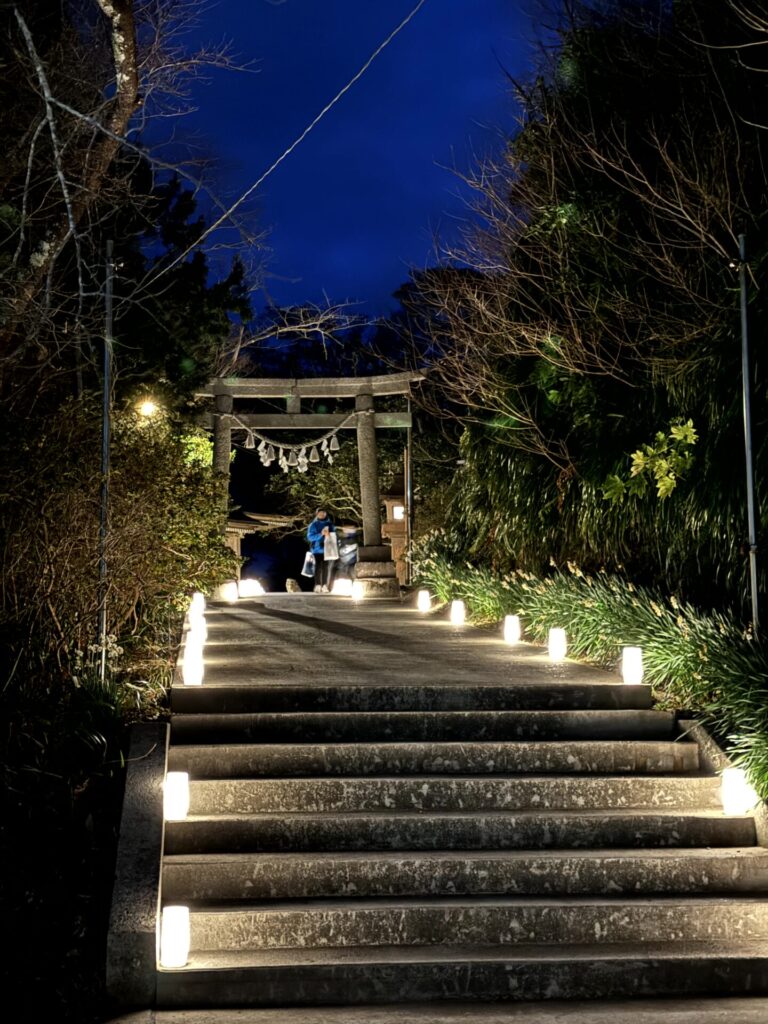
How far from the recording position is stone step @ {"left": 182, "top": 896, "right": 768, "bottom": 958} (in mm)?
4852

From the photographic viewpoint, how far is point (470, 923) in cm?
495

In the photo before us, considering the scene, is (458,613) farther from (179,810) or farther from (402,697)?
(179,810)

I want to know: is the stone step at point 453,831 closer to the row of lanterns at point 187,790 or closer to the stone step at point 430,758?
the row of lanterns at point 187,790

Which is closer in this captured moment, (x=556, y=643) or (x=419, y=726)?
(x=419, y=726)

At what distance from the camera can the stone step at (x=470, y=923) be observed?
4852mm

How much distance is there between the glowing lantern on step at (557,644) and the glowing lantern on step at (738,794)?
2.84 metres

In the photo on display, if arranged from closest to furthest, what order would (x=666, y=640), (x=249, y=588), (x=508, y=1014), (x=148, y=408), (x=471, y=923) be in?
(x=508, y=1014)
(x=471, y=923)
(x=666, y=640)
(x=148, y=408)
(x=249, y=588)

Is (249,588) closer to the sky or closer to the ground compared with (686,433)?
closer to the ground

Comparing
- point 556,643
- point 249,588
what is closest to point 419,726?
point 556,643

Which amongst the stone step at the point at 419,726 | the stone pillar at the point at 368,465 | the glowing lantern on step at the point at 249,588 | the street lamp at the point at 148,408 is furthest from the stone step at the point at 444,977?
the stone pillar at the point at 368,465

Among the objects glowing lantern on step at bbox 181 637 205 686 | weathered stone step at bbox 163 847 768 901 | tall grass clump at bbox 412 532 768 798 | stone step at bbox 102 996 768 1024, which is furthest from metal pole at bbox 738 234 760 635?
glowing lantern on step at bbox 181 637 205 686

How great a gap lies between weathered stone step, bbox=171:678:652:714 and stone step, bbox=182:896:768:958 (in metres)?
1.72

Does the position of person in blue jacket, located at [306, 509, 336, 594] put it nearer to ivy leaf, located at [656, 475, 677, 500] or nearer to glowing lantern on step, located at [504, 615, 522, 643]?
glowing lantern on step, located at [504, 615, 522, 643]

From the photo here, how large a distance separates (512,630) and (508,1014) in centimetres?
579
